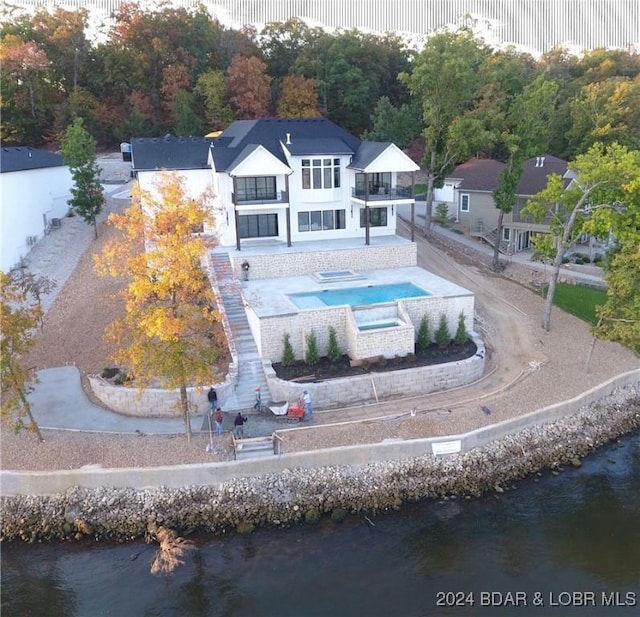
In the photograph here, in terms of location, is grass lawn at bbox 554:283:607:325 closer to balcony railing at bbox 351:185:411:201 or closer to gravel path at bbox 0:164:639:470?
gravel path at bbox 0:164:639:470

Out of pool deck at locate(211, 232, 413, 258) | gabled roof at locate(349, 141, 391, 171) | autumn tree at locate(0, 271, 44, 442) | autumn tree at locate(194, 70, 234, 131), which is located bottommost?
autumn tree at locate(0, 271, 44, 442)

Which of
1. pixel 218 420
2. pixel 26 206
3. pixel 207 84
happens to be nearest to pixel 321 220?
pixel 218 420

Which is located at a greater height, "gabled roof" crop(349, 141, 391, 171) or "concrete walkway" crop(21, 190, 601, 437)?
"gabled roof" crop(349, 141, 391, 171)

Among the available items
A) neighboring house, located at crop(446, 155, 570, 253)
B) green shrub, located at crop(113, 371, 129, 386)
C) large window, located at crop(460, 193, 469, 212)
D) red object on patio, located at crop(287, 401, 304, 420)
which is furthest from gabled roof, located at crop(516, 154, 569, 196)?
green shrub, located at crop(113, 371, 129, 386)

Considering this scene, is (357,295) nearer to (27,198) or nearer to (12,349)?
(12,349)

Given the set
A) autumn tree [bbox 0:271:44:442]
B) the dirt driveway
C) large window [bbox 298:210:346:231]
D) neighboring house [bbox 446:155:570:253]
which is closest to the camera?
autumn tree [bbox 0:271:44:442]

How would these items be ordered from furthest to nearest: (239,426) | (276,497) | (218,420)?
(239,426)
(218,420)
(276,497)

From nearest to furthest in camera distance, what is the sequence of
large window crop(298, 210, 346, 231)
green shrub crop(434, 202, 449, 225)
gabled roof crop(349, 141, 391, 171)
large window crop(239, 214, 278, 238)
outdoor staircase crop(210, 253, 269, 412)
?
outdoor staircase crop(210, 253, 269, 412) < gabled roof crop(349, 141, 391, 171) < large window crop(239, 214, 278, 238) < large window crop(298, 210, 346, 231) < green shrub crop(434, 202, 449, 225)

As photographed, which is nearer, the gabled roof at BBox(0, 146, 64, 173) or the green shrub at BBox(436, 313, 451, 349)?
the green shrub at BBox(436, 313, 451, 349)
